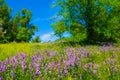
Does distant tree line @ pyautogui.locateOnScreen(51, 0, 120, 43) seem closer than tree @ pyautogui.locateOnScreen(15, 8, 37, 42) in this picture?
Yes

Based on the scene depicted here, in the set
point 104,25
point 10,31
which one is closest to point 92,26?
point 104,25

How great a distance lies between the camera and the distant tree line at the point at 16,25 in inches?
2525

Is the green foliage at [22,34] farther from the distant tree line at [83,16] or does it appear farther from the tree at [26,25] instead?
the distant tree line at [83,16]

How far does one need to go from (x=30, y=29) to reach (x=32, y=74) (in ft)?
206

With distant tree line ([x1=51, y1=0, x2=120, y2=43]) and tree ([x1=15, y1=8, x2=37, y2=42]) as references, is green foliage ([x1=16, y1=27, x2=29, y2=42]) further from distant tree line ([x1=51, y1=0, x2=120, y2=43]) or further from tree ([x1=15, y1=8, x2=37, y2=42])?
distant tree line ([x1=51, y1=0, x2=120, y2=43])

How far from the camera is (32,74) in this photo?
21.1ft

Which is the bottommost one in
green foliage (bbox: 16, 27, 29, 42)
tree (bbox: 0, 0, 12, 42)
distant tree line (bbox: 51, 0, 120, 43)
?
distant tree line (bbox: 51, 0, 120, 43)

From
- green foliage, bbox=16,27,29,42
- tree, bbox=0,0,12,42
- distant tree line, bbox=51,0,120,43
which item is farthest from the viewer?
tree, bbox=0,0,12,42

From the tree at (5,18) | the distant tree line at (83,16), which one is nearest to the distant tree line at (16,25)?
the tree at (5,18)

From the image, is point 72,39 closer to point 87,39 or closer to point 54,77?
point 87,39

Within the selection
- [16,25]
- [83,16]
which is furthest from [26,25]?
[83,16]

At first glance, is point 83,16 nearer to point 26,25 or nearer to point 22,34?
point 22,34

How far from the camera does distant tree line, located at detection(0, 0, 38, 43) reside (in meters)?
64.1

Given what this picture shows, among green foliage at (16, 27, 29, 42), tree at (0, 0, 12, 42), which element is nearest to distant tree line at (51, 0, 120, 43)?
green foliage at (16, 27, 29, 42)
